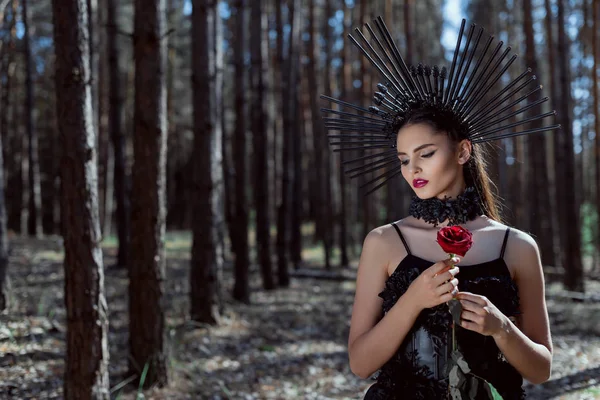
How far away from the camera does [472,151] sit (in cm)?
237

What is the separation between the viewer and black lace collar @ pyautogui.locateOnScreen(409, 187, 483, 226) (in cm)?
224

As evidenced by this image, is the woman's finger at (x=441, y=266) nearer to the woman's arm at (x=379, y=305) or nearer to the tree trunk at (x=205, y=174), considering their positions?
the woman's arm at (x=379, y=305)

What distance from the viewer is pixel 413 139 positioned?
224 cm

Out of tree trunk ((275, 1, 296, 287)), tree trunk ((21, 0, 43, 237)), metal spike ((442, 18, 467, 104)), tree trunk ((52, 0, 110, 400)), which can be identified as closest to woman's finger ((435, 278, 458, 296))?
metal spike ((442, 18, 467, 104))

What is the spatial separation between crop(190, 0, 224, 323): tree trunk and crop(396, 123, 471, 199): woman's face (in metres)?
5.91

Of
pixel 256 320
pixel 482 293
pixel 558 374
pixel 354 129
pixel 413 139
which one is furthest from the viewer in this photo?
pixel 256 320

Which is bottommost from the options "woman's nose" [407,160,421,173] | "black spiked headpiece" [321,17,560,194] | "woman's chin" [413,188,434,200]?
"woman's chin" [413,188,434,200]

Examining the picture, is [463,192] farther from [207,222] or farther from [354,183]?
[354,183]

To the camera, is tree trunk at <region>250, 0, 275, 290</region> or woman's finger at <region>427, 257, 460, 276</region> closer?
woman's finger at <region>427, 257, 460, 276</region>

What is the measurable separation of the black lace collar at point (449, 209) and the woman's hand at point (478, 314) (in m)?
0.38

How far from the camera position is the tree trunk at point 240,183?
33.5 feet

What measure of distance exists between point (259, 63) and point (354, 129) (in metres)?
9.25

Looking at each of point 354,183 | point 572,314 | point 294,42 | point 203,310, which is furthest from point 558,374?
point 354,183

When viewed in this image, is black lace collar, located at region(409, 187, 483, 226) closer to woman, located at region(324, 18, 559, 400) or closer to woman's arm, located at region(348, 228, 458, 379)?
woman, located at region(324, 18, 559, 400)
